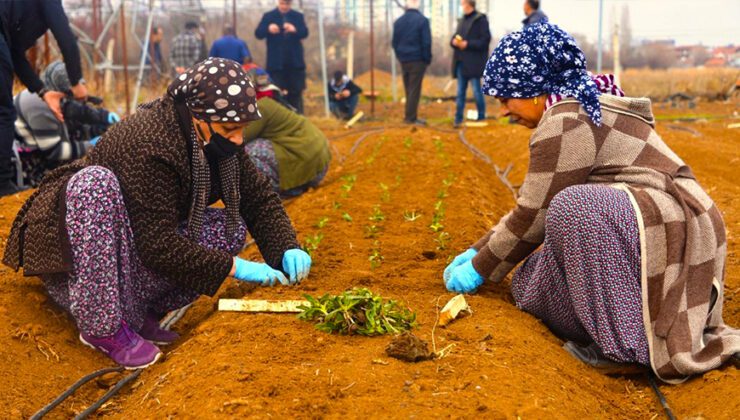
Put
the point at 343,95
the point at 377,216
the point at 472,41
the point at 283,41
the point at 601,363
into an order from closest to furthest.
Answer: the point at 601,363
the point at 377,216
the point at 472,41
the point at 283,41
the point at 343,95

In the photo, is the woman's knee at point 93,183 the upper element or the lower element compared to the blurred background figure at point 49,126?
upper

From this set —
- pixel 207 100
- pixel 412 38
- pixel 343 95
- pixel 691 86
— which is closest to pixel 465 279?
pixel 207 100

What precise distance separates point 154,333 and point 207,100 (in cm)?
116

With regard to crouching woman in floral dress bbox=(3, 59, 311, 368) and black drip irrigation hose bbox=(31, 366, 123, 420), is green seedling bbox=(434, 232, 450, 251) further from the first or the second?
black drip irrigation hose bbox=(31, 366, 123, 420)

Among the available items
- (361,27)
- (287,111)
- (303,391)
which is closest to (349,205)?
(287,111)

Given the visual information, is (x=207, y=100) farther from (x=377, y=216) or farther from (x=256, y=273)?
(x=377, y=216)

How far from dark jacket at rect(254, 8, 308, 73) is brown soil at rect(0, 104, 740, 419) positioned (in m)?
7.24

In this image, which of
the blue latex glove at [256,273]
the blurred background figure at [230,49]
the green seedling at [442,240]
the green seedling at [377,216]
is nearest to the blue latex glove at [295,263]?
the blue latex glove at [256,273]

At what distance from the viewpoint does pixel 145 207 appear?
326 cm

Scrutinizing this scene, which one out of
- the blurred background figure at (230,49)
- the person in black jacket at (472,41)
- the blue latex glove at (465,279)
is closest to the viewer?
the blue latex glove at (465,279)

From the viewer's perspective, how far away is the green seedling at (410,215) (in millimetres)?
5156

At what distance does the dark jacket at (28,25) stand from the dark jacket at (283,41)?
6411mm

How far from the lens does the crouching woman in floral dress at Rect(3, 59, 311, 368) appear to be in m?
3.23

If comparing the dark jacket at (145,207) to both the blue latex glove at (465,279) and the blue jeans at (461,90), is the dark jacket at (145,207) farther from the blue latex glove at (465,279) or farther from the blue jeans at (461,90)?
the blue jeans at (461,90)
